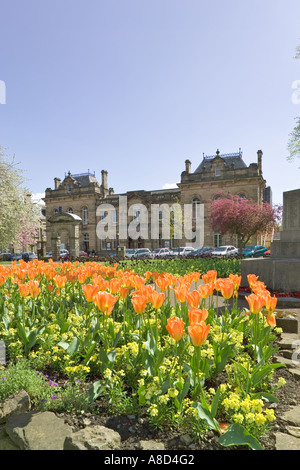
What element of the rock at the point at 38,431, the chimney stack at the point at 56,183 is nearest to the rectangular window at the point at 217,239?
the chimney stack at the point at 56,183

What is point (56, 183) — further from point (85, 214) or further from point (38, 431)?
point (38, 431)

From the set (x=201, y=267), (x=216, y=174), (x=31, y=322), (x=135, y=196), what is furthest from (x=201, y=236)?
(x=31, y=322)

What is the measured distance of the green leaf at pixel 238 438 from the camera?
1.88 meters

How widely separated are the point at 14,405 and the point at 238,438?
183 cm

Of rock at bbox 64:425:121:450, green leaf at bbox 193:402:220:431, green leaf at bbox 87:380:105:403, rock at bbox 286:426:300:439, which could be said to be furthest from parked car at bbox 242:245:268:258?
rock at bbox 64:425:121:450

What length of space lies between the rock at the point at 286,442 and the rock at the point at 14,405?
203cm

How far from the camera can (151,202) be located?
152ft

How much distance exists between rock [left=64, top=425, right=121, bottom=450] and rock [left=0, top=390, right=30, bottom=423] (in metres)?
0.72

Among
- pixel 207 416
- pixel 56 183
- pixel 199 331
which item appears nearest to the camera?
pixel 199 331

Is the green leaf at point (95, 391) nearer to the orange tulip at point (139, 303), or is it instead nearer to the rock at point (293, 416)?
the orange tulip at point (139, 303)

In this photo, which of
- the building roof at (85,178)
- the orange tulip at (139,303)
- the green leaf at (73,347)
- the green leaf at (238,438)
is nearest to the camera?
the green leaf at (238,438)

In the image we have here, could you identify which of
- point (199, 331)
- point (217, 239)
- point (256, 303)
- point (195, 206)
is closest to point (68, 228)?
point (256, 303)

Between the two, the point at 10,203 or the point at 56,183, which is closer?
the point at 10,203
